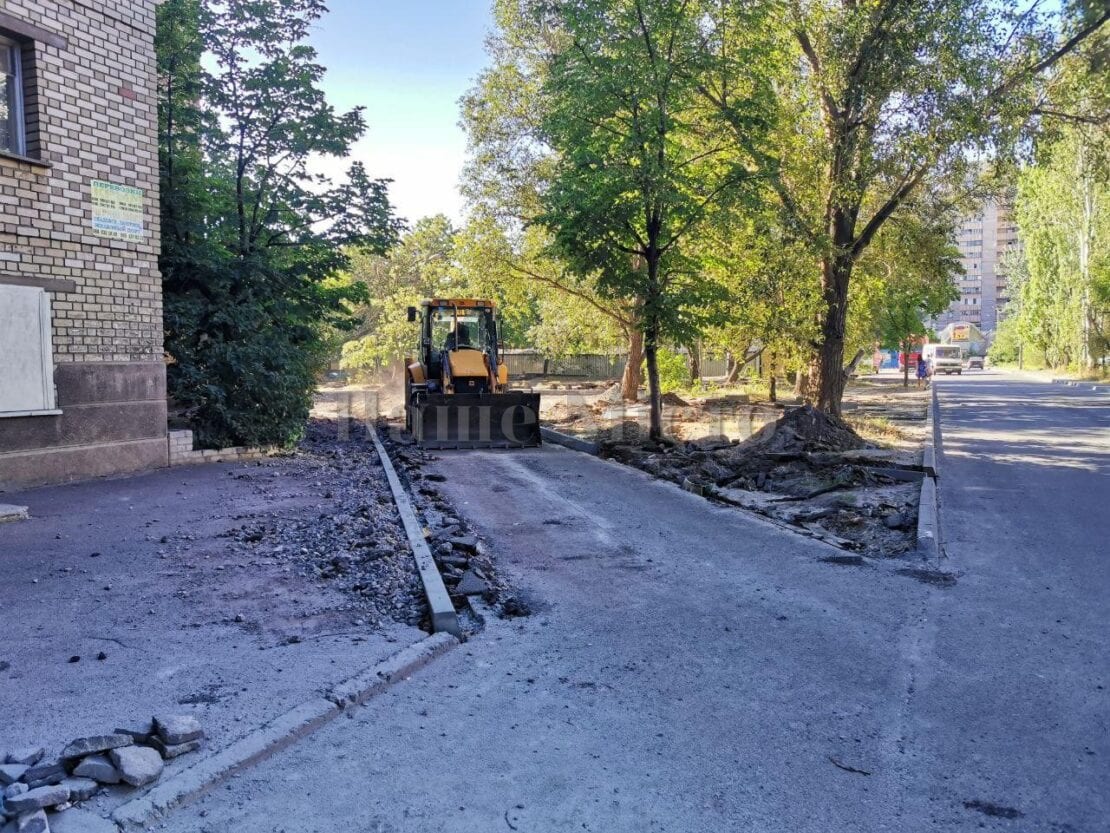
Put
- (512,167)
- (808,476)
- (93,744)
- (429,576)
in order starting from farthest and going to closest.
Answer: (512,167) → (808,476) → (429,576) → (93,744)

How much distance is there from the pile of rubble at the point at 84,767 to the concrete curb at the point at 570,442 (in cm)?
1296

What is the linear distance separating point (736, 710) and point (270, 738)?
7.68ft

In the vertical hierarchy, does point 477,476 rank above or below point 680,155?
below

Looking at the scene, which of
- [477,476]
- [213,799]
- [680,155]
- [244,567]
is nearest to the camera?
[213,799]

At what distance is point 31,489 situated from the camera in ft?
33.1

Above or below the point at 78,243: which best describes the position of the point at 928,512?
below

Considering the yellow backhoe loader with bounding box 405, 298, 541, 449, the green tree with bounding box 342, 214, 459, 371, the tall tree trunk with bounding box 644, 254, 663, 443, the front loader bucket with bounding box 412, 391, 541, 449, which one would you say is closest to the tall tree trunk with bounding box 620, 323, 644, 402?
the green tree with bounding box 342, 214, 459, 371

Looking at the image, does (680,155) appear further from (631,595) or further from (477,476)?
(631,595)


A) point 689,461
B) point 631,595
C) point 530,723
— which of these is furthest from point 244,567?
point 689,461

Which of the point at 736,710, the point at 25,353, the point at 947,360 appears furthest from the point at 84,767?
the point at 947,360

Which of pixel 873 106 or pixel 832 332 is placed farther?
pixel 832 332

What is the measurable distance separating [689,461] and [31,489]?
9.77 m

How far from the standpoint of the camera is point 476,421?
677 inches

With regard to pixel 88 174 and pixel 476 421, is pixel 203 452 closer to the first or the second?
pixel 88 174
